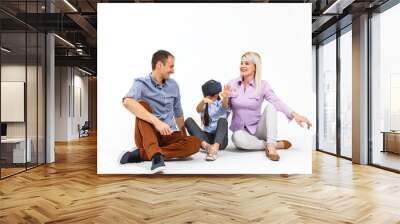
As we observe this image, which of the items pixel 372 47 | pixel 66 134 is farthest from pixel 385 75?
pixel 66 134

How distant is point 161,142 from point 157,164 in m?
0.36

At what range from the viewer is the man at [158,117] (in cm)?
611

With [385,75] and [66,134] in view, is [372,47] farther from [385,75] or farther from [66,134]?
[66,134]

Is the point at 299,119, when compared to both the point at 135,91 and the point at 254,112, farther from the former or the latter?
the point at 135,91

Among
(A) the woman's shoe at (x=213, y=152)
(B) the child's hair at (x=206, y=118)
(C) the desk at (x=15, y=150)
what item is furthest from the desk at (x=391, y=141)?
(C) the desk at (x=15, y=150)

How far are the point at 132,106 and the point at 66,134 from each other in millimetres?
10121

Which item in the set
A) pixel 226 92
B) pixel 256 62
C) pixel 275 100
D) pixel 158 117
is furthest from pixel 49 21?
pixel 275 100

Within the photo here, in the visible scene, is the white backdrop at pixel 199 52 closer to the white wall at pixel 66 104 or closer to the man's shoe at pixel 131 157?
the man's shoe at pixel 131 157

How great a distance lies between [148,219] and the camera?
3803 mm

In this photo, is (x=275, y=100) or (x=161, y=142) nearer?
(x=161, y=142)

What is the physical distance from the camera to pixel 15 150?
6.83 metres

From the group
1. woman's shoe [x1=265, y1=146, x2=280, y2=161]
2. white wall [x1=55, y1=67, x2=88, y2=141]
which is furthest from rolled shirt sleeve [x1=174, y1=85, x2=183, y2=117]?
white wall [x1=55, y1=67, x2=88, y2=141]

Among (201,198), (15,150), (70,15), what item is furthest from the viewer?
(70,15)

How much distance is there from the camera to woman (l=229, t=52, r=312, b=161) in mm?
6297
